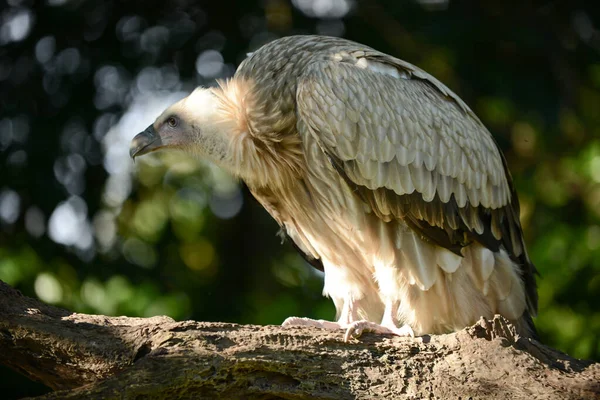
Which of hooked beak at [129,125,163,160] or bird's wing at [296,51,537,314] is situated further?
hooked beak at [129,125,163,160]

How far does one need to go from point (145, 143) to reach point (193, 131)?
0.37 meters

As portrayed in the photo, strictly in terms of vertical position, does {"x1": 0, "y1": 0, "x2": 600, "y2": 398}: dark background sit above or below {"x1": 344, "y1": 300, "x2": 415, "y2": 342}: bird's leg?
above

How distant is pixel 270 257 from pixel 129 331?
589 centimetres

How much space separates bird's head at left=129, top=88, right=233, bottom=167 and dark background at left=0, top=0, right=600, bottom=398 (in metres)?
3.04

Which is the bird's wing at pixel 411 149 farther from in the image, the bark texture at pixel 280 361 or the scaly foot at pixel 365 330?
the bark texture at pixel 280 361

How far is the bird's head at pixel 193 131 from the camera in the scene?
606 cm

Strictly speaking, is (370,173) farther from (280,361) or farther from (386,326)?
(280,361)

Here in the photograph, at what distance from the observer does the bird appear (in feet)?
18.9

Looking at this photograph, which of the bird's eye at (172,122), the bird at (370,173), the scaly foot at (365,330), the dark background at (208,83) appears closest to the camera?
the scaly foot at (365,330)

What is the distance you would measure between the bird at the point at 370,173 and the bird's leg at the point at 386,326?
21 millimetres

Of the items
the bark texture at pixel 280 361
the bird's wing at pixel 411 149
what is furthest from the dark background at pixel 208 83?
the bark texture at pixel 280 361

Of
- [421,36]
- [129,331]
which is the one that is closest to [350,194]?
[129,331]

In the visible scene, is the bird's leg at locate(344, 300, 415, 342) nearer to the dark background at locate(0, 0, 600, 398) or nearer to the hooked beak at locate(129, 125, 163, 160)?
the hooked beak at locate(129, 125, 163, 160)

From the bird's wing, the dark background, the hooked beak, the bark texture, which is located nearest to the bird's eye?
the hooked beak
